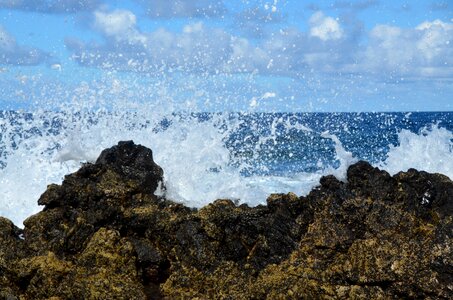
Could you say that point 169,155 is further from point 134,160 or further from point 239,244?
point 239,244

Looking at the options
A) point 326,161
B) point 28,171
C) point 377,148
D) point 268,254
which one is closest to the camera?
point 268,254

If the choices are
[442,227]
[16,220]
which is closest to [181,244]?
[442,227]

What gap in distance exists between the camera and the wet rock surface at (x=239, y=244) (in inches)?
189

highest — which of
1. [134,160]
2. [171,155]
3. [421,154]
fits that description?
[134,160]

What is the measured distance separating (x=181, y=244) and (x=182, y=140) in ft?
20.3

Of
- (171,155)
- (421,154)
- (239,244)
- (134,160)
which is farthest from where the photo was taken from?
(421,154)

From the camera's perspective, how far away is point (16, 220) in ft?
31.6

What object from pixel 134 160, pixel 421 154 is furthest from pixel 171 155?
pixel 421 154

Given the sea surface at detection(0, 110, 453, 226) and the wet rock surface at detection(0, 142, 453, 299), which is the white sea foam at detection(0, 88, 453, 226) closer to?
the sea surface at detection(0, 110, 453, 226)

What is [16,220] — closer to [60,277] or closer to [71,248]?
[71,248]

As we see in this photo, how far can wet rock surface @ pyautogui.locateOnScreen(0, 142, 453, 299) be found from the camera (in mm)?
4801

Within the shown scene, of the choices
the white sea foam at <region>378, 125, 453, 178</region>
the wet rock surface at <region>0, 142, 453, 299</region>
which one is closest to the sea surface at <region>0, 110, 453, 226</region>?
the white sea foam at <region>378, 125, 453, 178</region>

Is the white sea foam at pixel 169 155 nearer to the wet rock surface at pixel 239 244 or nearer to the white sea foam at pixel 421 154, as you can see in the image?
the white sea foam at pixel 421 154

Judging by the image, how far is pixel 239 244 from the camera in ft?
18.7
